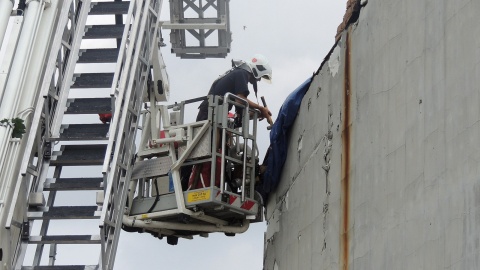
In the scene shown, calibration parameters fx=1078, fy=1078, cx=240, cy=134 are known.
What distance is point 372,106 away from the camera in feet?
30.1

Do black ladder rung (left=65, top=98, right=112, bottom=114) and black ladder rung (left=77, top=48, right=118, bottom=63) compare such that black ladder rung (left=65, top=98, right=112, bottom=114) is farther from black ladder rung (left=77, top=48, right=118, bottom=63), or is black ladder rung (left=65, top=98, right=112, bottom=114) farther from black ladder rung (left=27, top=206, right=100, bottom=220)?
black ladder rung (left=27, top=206, right=100, bottom=220)

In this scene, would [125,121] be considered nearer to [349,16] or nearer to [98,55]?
[98,55]

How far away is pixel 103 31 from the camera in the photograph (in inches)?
516

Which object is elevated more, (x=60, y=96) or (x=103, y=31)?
(x=103, y=31)

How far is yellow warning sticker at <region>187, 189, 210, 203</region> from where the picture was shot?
39.4 feet

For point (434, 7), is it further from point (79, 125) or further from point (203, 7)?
point (203, 7)

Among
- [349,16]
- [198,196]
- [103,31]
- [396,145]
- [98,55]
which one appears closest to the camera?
[396,145]

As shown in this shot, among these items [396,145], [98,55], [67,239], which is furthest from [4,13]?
[396,145]

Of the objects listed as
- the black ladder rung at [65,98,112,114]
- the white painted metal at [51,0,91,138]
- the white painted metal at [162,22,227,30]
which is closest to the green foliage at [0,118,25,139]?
the white painted metal at [51,0,91,138]

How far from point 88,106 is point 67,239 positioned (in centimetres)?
171

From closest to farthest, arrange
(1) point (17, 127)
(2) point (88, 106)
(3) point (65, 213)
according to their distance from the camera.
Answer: (1) point (17, 127) < (3) point (65, 213) < (2) point (88, 106)

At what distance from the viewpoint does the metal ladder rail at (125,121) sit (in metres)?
11.6

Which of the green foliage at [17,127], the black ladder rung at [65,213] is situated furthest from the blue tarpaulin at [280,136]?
the green foliage at [17,127]

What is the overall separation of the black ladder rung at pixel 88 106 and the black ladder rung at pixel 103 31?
3.05 ft
